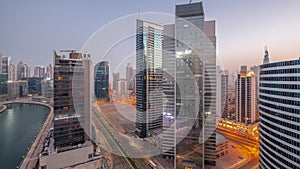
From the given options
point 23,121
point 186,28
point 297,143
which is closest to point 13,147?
point 23,121

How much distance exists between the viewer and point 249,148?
7094 mm

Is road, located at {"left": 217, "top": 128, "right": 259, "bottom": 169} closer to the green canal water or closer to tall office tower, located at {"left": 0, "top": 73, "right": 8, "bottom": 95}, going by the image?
the green canal water

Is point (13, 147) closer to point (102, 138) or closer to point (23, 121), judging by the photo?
point (102, 138)

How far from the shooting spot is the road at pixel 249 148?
5609mm

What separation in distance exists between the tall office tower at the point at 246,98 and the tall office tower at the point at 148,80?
220 inches

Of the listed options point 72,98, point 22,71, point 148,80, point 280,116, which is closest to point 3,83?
point 22,71

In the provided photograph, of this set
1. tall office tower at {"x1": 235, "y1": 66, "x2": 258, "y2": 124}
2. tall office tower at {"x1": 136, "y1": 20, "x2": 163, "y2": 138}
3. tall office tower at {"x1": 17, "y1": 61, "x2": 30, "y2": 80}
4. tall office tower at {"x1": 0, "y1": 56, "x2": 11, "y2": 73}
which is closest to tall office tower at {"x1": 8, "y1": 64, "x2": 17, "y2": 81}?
tall office tower at {"x1": 0, "y1": 56, "x2": 11, "y2": 73}

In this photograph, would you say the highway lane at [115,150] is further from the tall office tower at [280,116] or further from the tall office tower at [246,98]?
the tall office tower at [246,98]

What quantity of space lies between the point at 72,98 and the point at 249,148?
24.4ft

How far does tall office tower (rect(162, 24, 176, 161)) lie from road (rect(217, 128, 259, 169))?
2.38 meters

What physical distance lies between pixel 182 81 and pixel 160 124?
399 centimetres

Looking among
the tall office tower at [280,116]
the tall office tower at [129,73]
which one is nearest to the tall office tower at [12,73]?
the tall office tower at [129,73]

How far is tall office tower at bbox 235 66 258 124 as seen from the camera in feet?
32.6

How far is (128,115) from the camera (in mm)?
9062
